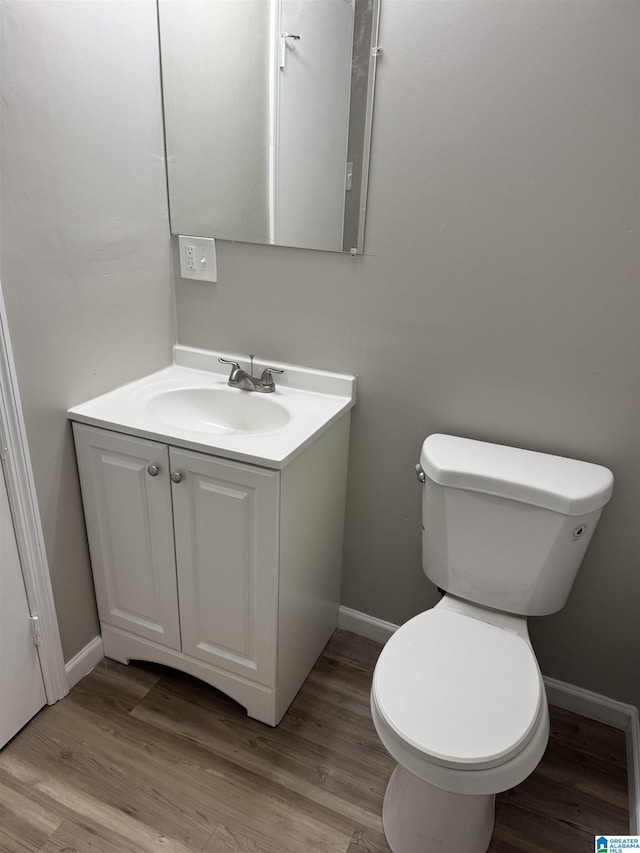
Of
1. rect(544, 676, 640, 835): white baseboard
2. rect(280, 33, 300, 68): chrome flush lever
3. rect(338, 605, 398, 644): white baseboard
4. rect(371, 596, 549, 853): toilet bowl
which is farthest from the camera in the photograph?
rect(338, 605, 398, 644): white baseboard

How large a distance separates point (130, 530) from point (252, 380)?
0.55 m

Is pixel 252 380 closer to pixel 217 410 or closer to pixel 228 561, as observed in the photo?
pixel 217 410

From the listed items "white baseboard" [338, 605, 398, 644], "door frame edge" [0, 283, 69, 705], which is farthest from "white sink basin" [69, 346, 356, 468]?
Result: "white baseboard" [338, 605, 398, 644]

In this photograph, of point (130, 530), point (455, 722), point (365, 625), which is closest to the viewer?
point (455, 722)

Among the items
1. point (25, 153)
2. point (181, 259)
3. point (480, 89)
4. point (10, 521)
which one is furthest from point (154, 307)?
point (480, 89)

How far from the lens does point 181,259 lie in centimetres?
182

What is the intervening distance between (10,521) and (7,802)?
69 centimetres

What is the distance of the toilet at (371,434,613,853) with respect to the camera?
1155 millimetres

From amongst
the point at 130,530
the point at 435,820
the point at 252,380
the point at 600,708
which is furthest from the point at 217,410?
the point at 600,708

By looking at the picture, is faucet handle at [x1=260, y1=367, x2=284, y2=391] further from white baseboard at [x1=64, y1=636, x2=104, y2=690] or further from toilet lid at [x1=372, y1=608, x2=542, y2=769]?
white baseboard at [x1=64, y1=636, x2=104, y2=690]

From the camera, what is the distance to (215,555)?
5.06ft

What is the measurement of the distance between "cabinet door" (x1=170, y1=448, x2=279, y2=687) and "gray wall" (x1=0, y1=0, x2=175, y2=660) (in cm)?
34

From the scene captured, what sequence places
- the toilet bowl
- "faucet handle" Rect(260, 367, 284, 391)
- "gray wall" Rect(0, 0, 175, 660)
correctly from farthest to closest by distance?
"faucet handle" Rect(260, 367, 284, 391)
"gray wall" Rect(0, 0, 175, 660)
the toilet bowl

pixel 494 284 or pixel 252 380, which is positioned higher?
pixel 494 284
